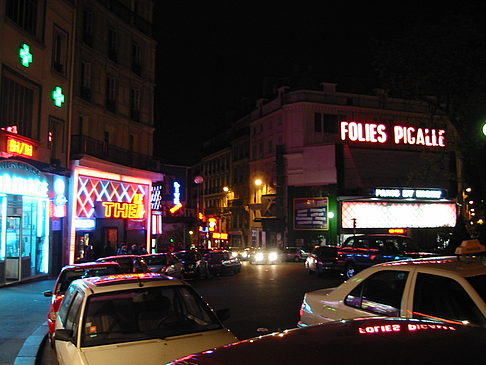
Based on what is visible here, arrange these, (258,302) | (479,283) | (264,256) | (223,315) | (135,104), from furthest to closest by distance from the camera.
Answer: (264,256) → (135,104) → (258,302) → (223,315) → (479,283)

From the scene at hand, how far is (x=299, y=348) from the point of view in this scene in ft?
A: 8.09

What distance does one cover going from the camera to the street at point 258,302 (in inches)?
426

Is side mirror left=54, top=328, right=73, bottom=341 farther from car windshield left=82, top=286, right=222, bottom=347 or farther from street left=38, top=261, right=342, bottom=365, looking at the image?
street left=38, top=261, right=342, bottom=365

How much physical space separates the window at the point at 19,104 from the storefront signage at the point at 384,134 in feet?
103

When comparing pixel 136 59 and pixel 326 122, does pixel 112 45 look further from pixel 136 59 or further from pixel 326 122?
pixel 326 122

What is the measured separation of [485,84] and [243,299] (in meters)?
10.7

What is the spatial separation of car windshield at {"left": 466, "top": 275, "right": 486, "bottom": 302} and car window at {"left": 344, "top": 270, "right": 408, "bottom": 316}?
740mm

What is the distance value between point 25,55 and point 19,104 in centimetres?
205

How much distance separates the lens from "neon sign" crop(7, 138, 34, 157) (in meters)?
17.5

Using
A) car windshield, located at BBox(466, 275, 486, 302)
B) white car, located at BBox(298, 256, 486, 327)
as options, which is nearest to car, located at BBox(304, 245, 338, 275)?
white car, located at BBox(298, 256, 486, 327)

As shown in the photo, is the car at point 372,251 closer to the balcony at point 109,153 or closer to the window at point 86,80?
the balcony at point 109,153

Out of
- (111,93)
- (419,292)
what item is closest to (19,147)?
(111,93)

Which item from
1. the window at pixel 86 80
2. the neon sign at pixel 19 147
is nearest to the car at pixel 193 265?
the neon sign at pixel 19 147

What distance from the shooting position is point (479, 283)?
481cm
